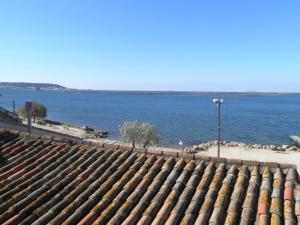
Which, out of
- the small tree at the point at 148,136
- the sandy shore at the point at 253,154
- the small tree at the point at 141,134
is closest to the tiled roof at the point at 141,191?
the sandy shore at the point at 253,154

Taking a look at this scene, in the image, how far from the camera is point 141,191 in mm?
6016

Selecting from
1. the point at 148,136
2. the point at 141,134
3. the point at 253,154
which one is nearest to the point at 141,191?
the point at 148,136

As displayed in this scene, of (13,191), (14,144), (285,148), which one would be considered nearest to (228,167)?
(13,191)

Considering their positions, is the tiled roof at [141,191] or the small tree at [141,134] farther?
the small tree at [141,134]

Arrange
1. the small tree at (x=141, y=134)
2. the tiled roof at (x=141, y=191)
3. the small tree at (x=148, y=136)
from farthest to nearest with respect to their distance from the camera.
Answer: the small tree at (x=141, y=134) → the small tree at (x=148, y=136) → the tiled roof at (x=141, y=191)

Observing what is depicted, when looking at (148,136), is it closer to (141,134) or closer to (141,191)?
(141,134)

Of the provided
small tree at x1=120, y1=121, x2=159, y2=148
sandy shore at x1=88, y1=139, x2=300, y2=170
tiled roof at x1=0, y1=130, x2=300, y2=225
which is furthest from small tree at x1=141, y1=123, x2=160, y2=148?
tiled roof at x1=0, y1=130, x2=300, y2=225

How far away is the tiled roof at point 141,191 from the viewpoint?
206 inches

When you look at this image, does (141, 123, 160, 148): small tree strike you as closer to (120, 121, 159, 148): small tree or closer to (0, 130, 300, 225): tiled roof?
(120, 121, 159, 148): small tree

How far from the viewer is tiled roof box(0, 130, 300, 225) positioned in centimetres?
524

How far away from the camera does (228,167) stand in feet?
21.5

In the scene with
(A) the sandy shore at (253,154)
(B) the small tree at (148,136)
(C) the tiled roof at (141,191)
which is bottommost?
(A) the sandy shore at (253,154)

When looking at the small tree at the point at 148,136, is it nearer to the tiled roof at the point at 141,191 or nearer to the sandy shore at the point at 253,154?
the sandy shore at the point at 253,154

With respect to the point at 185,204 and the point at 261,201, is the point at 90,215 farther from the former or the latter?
the point at 261,201
